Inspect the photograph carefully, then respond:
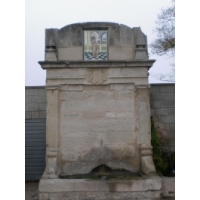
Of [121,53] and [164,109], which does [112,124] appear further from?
[164,109]

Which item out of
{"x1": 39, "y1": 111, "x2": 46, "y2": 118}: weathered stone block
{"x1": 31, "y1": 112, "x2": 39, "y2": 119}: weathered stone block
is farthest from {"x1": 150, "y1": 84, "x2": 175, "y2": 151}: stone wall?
{"x1": 31, "y1": 112, "x2": 39, "y2": 119}: weathered stone block

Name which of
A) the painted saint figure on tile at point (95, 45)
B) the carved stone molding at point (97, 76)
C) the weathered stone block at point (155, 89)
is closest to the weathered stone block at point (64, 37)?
the painted saint figure on tile at point (95, 45)

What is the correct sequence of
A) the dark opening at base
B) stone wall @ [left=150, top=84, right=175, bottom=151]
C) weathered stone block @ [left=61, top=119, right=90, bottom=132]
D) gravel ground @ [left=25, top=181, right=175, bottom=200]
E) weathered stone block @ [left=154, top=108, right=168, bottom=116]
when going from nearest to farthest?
the dark opening at base, gravel ground @ [left=25, top=181, right=175, bottom=200], weathered stone block @ [left=61, top=119, right=90, bottom=132], stone wall @ [left=150, top=84, right=175, bottom=151], weathered stone block @ [left=154, top=108, right=168, bottom=116]

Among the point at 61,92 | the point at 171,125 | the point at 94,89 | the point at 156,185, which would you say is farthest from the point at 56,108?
the point at 171,125

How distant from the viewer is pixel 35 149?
727 cm

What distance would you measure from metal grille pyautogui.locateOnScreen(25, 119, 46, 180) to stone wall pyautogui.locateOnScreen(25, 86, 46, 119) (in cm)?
19

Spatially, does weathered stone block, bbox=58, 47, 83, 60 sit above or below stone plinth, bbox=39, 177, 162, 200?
above

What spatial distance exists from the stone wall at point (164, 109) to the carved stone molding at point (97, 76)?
2.18m

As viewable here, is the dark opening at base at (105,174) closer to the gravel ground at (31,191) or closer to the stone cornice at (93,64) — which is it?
the gravel ground at (31,191)

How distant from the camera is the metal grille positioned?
7.11 meters

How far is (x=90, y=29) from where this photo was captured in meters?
5.81

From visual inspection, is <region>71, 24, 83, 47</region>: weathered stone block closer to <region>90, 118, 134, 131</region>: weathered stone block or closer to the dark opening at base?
<region>90, 118, 134, 131</region>: weathered stone block

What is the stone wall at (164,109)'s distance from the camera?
7047mm

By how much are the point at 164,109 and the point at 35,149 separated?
13.1 feet
